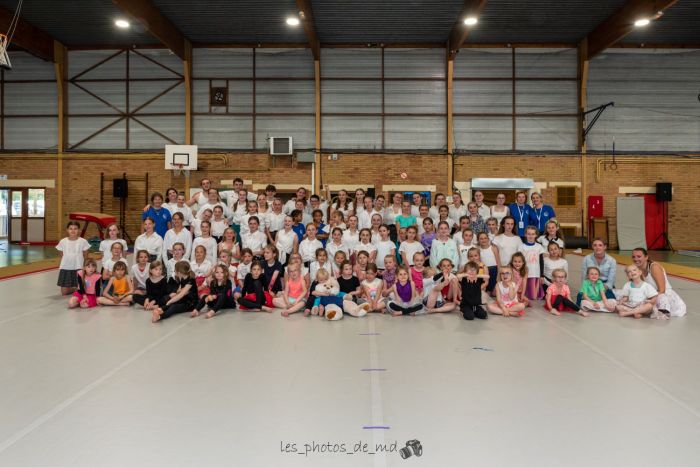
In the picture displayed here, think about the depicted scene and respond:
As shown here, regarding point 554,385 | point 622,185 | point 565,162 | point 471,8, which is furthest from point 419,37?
point 554,385

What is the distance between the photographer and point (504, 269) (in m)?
6.45

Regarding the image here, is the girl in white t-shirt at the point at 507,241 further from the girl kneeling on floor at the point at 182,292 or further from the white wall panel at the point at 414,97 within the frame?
the white wall panel at the point at 414,97

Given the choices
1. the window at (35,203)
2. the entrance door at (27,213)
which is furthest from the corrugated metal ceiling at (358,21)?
the entrance door at (27,213)

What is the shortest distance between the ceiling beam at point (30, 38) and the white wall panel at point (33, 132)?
2.48m

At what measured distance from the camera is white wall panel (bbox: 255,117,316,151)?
1745cm

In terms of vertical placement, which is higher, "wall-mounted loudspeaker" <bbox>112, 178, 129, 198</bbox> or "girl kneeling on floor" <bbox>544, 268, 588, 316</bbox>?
"wall-mounted loudspeaker" <bbox>112, 178, 129, 198</bbox>

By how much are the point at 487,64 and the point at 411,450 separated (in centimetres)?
1708

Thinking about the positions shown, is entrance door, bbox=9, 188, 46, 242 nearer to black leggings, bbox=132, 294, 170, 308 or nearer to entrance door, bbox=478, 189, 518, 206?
black leggings, bbox=132, 294, 170, 308

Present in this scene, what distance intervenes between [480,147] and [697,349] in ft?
44.0

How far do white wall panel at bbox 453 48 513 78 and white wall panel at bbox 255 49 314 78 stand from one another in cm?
560

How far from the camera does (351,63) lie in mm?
17312

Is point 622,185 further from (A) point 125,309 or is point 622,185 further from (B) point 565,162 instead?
(A) point 125,309

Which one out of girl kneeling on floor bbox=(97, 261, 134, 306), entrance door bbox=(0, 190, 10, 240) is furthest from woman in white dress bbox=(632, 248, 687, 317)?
entrance door bbox=(0, 190, 10, 240)

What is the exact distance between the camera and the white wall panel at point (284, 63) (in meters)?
17.4
